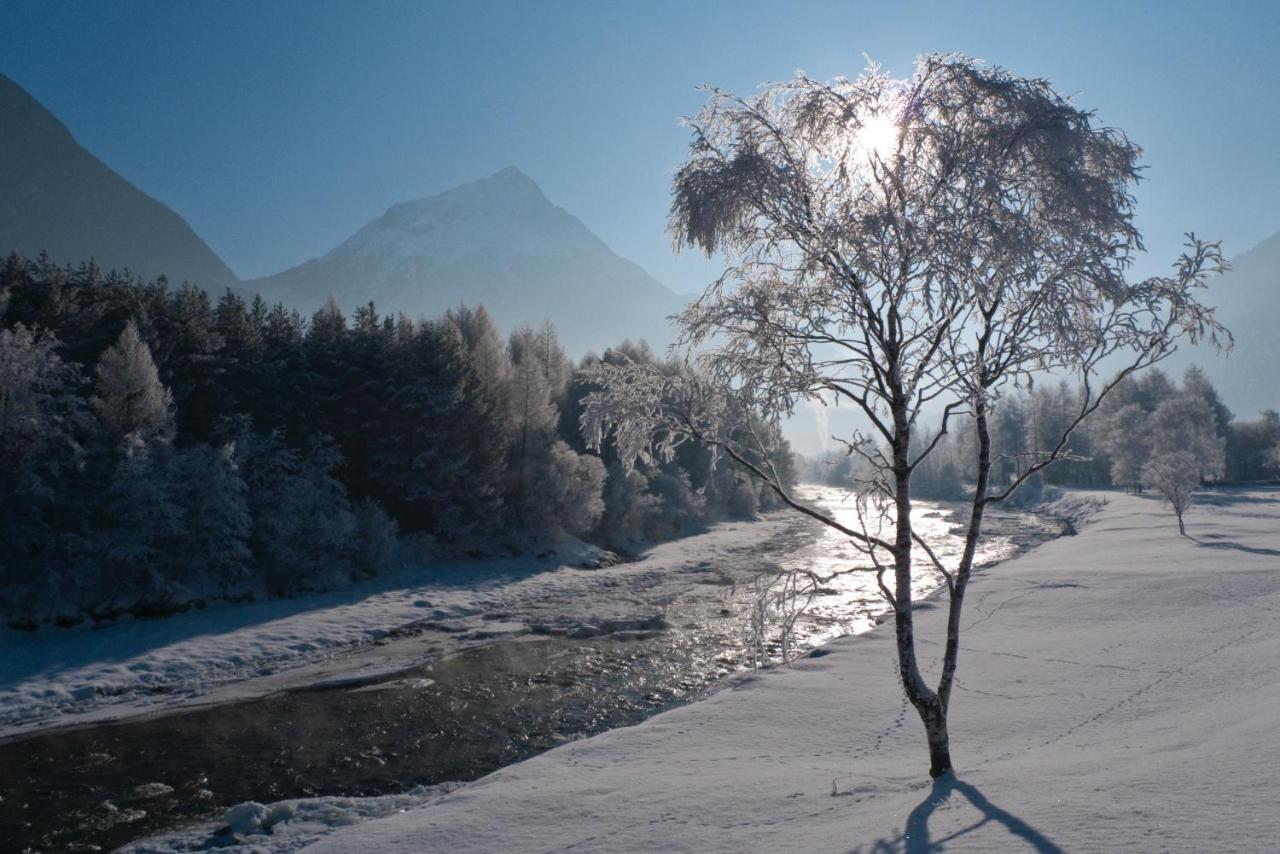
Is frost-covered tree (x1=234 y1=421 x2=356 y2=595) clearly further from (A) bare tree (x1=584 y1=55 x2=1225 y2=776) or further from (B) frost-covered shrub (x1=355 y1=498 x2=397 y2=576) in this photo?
(A) bare tree (x1=584 y1=55 x2=1225 y2=776)

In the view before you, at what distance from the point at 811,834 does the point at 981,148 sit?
23.8 feet

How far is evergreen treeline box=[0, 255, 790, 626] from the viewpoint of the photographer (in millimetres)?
23859

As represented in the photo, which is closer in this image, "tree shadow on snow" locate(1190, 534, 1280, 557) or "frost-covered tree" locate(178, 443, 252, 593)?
"frost-covered tree" locate(178, 443, 252, 593)

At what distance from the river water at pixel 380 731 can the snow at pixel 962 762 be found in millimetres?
1750

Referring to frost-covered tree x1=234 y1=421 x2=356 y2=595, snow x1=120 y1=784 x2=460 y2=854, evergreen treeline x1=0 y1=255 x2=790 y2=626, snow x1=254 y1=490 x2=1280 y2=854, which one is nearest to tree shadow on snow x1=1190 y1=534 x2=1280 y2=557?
snow x1=254 y1=490 x2=1280 y2=854

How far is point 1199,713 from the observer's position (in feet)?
31.9

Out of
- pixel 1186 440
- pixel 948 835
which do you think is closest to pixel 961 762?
pixel 948 835

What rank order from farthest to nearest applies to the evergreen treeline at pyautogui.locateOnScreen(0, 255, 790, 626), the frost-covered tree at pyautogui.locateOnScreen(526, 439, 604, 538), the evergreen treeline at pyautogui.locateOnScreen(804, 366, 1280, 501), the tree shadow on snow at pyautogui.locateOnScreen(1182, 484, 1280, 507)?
the evergreen treeline at pyautogui.locateOnScreen(804, 366, 1280, 501), the tree shadow on snow at pyautogui.locateOnScreen(1182, 484, 1280, 507), the frost-covered tree at pyautogui.locateOnScreen(526, 439, 604, 538), the evergreen treeline at pyautogui.locateOnScreen(0, 255, 790, 626)

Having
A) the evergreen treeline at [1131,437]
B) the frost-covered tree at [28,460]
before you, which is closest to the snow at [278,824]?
the frost-covered tree at [28,460]

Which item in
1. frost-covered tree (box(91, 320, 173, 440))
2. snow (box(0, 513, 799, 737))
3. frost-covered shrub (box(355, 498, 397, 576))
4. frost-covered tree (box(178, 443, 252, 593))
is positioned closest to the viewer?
snow (box(0, 513, 799, 737))

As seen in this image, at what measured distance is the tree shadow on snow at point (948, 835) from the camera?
17.3ft

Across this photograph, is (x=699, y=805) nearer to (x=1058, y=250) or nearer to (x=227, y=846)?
(x=227, y=846)

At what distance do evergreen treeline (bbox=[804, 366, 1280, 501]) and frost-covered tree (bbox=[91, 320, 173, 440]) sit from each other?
53.9 meters

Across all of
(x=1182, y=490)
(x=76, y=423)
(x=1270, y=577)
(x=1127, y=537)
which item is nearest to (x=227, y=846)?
(x=76, y=423)
